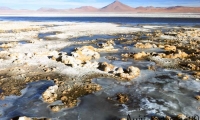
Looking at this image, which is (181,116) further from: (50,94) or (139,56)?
(139,56)

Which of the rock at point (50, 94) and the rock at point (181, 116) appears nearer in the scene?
the rock at point (181, 116)

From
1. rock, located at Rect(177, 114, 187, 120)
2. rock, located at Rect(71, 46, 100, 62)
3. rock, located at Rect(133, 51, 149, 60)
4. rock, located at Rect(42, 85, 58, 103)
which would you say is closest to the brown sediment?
rock, located at Rect(177, 114, 187, 120)

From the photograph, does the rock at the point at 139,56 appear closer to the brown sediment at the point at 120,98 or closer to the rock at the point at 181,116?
the brown sediment at the point at 120,98


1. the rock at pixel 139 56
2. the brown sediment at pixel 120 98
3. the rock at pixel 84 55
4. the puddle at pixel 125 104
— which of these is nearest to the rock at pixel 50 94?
the puddle at pixel 125 104

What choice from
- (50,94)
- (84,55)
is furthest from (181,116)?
(84,55)

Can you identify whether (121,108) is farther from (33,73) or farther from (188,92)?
(33,73)

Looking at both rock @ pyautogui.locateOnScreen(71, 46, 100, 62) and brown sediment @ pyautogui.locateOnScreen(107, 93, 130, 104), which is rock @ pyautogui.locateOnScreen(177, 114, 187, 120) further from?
rock @ pyautogui.locateOnScreen(71, 46, 100, 62)

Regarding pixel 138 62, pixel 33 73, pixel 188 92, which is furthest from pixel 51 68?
pixel 188 92

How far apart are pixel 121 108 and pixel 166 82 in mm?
4204

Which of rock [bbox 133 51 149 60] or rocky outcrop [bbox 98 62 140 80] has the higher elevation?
rock [bbox 133 51 149 60]

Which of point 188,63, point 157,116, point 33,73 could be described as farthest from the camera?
point 188,63

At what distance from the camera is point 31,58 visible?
17.2 m

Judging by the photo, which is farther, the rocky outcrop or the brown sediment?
the rocky outcrop

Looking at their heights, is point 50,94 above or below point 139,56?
below
